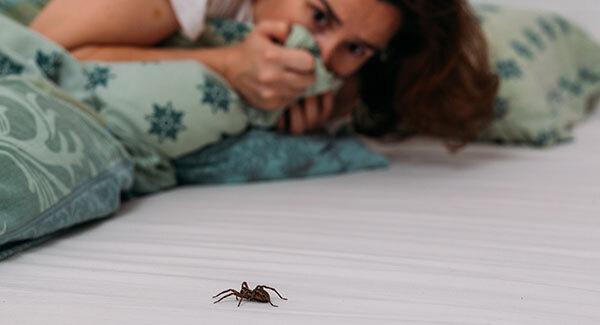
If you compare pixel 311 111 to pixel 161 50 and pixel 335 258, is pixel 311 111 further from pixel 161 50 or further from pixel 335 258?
pixel 335 258

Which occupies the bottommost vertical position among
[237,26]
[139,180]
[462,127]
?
[139,180]

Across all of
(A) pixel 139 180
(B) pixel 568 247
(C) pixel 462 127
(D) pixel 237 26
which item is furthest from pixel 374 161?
(B) pixel 568 247

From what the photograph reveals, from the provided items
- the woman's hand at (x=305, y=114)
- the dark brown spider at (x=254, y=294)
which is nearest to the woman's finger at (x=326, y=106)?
the woman's hand at (x=305, y=114)

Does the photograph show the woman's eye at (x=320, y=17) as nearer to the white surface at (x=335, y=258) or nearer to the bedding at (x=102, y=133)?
the bedding at (x=102, y=133)

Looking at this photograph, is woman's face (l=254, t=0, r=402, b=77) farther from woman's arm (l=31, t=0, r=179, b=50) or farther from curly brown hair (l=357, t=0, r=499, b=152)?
woman's arm (l=31, t=0, r=179, b=50)

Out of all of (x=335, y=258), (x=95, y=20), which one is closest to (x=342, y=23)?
(x=95, y=20)

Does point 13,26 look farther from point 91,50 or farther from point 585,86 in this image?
point 585,86

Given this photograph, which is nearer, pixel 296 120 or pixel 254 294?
pixel 254 294
